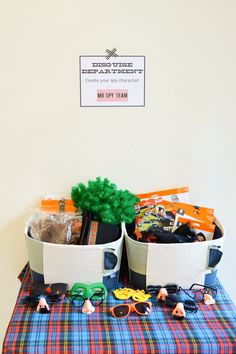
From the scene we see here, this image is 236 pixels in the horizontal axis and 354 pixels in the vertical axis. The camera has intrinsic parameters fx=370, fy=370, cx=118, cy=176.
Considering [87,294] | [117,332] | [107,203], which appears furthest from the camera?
[107,203]

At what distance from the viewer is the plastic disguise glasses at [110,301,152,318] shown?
992 mm

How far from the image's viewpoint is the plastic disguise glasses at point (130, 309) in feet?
3.25

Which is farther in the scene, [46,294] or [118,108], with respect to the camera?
[118,108]

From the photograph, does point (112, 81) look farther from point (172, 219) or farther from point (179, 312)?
point (179, 312)

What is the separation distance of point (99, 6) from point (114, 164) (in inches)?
20.4

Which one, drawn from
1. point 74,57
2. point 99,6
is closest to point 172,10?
point 99,6

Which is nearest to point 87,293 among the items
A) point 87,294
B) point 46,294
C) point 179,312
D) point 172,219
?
point 87,294

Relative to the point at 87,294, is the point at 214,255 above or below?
above

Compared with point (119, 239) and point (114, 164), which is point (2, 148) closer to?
point (114, 164)

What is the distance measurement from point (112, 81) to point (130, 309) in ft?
2.36

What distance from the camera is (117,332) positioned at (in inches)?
36.9

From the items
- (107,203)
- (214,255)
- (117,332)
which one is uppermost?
(107,203)

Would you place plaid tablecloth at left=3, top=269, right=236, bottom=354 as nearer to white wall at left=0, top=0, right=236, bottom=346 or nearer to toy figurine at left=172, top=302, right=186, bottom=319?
toy figurine at left=172, top=302, right=186, bottom=319

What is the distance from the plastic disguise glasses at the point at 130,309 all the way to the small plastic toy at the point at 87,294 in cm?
6
